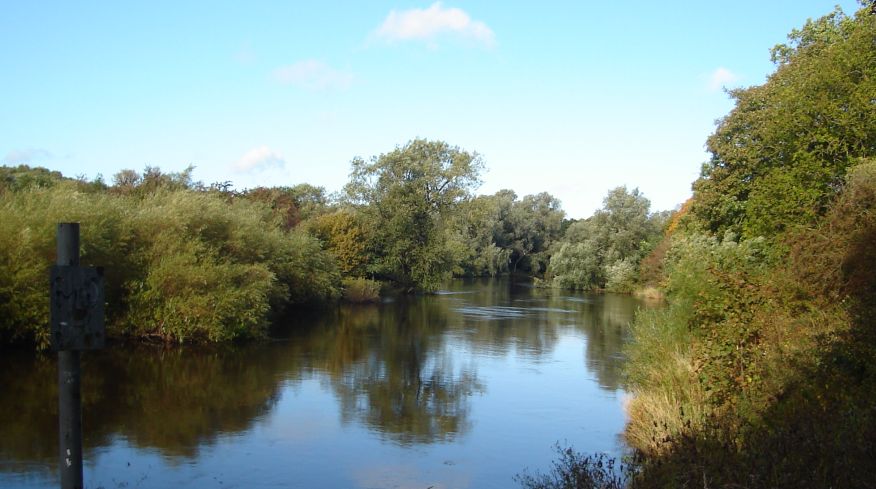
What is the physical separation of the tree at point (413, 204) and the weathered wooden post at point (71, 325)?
157 ft

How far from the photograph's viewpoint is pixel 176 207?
2733cm

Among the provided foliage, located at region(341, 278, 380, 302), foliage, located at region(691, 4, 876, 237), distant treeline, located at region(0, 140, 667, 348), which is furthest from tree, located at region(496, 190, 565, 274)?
foliage, located at region(691, 4, 876, 237)

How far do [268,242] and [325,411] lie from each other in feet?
57.7

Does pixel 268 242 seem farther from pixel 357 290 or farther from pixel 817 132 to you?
pixel 817 132

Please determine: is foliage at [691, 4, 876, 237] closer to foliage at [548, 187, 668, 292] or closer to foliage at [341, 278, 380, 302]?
foliage at [341, 278, 380, 302]

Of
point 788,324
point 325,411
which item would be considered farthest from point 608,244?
point 788,324

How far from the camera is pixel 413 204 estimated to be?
175ft

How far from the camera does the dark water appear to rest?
495 inches

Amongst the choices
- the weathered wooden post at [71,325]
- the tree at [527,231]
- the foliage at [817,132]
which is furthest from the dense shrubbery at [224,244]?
the tree at [527,231]

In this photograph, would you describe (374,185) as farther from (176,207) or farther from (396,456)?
(396,456)

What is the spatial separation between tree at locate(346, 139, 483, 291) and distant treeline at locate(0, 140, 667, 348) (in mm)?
103

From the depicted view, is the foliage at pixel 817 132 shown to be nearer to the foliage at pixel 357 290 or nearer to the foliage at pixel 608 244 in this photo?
the foliage at pixel 357 290

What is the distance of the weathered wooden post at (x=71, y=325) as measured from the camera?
3908 millimetres

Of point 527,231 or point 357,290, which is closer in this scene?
point 357,290
